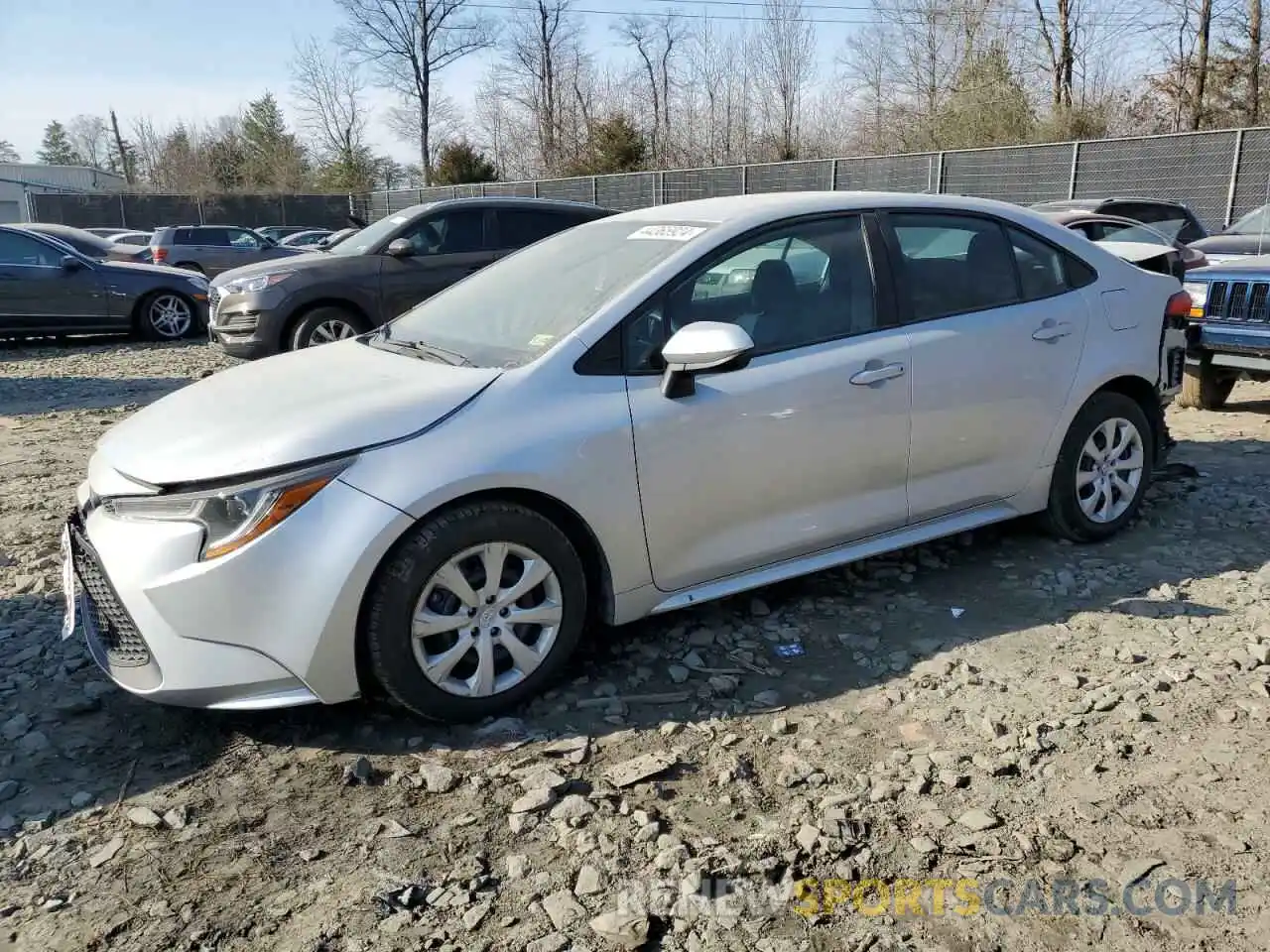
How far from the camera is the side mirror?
3.40m

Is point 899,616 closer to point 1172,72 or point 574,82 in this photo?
point 1172,72

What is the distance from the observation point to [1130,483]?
492 centimetres

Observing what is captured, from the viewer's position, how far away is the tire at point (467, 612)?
3125mm

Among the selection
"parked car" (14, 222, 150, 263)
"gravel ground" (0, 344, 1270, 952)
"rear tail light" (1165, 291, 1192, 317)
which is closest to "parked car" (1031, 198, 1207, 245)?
"rear tail light" (1165, 291, 1192, 317)

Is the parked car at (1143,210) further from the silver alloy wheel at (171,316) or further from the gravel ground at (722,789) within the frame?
the silver alloy wheel at (171,316)

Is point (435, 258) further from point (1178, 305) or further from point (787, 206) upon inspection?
point (1178, 305)

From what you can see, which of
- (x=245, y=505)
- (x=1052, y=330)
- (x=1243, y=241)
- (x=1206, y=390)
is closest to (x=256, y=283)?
(x=245, y=505)

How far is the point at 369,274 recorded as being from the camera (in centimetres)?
970

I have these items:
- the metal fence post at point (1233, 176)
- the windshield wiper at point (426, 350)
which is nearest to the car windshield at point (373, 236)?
the windshield wiper at point (426, 350)

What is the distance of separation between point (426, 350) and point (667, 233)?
1.05m

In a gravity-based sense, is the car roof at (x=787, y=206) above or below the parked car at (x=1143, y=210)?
above

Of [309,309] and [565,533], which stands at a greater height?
[309,309]

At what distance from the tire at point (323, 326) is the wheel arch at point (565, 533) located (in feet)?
21.7

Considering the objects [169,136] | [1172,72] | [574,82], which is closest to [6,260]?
[1172,72]
